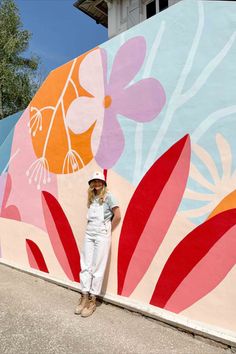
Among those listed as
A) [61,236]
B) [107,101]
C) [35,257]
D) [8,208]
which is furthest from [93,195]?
[8,208]

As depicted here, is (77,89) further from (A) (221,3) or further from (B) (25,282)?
(B) (25,282)

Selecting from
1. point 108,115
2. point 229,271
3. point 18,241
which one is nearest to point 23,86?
point 18,241

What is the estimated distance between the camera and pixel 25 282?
16.6 ft

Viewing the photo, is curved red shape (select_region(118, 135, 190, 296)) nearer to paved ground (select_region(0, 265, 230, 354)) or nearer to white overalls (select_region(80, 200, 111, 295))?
white overalls (select_region(80, 200, 111, 295))

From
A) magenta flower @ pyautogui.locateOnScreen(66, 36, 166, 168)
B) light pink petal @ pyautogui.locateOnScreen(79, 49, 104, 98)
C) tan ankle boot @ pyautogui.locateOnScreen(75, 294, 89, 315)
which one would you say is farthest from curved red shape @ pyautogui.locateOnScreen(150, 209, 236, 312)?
light pink petal @ pyautogui.locateOnScreen(79, 49, 104, 98)

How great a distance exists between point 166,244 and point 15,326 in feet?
6.11

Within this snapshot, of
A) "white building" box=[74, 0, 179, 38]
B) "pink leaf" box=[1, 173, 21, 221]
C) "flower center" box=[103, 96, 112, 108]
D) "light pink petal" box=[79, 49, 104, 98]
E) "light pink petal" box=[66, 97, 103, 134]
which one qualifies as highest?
"white building" box=[74, 0, 179, 38]

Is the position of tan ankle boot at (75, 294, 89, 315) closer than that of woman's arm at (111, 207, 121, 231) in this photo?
Yes

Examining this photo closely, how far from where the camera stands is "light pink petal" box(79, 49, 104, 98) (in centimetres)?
466

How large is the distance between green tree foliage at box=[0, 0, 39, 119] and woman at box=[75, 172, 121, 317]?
1304cm

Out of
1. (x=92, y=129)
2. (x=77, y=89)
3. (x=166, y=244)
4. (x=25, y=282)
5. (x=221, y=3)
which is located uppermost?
(x=221, y=3)

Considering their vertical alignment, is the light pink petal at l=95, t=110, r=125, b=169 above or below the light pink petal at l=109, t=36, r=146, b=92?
below

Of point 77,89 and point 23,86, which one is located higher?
point 23,86

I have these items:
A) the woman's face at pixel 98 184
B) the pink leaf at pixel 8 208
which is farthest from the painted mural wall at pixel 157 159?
the pink leaf at pixel 8 208
